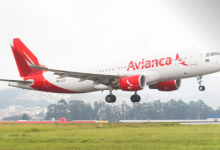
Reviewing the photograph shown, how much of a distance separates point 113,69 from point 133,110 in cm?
7510

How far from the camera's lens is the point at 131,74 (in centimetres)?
3694

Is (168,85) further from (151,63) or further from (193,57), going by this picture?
(193,57)

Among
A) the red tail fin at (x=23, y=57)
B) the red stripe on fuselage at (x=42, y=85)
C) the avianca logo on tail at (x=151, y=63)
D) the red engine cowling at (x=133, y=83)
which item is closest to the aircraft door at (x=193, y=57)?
the avianca logo on tail at (x=151, y=63)

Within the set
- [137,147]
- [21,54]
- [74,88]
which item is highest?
[21,54]

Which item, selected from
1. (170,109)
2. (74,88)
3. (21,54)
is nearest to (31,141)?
(74,88)

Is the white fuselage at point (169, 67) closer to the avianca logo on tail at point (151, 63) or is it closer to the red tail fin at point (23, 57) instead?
the avianca logo on tail at point (151, 63)

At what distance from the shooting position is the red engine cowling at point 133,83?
35031mm

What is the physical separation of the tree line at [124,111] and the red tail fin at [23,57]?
51381 mm

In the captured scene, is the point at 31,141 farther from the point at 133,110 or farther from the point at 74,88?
the point at 133,110

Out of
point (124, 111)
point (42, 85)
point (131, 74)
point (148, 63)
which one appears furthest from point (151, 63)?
point (124, 111)

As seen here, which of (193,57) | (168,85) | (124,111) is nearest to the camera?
(193,57)

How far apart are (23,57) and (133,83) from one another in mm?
16846

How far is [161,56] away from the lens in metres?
35.8

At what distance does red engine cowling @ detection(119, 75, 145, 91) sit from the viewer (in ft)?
115
